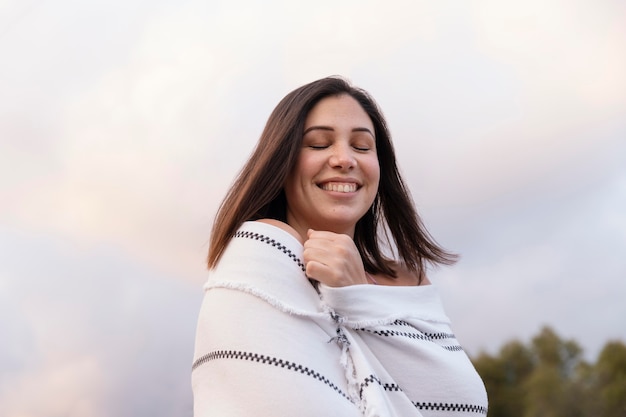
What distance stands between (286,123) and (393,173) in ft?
2.45

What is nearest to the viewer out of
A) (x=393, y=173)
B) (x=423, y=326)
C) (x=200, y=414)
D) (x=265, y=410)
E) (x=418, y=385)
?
(x=265, y=410)

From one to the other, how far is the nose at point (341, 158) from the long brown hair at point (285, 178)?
13 cm

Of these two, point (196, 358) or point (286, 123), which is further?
point (286, 123)

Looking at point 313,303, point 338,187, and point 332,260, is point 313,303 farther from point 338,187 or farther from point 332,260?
point 338,187

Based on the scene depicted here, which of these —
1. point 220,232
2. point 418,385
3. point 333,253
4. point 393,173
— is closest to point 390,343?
point 418,385

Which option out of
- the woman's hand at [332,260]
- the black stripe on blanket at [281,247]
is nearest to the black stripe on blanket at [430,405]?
the woman's hand at [332,260]

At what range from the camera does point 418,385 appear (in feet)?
8.77

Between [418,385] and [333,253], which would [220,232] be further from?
[418,385]

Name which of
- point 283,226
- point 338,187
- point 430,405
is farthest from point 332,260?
point 430,405

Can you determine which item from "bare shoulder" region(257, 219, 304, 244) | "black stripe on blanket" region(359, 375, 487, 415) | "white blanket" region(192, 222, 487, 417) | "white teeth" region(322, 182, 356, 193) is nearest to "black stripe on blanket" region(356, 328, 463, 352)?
"white blanket" region(192, 222, 487, 417)

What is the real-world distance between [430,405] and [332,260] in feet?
2.05

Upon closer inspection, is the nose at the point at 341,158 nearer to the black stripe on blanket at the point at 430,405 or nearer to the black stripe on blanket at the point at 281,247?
the black stripe on blanket at the point at 281,247

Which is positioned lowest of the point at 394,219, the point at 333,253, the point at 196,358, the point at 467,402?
the point at 467,402

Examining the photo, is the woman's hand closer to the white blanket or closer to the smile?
the white blanket
